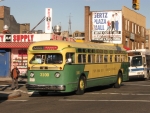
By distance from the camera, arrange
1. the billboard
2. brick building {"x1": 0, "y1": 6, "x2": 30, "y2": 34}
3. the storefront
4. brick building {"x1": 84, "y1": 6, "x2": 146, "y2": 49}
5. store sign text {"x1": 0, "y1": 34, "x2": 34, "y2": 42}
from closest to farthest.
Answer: the storefront, store sign text {"x1": 0, "y1": 34, "x2": 34, "y2": 42}, brick building {"x1": 0, "y1": 6, "x2": 30, "y2": 34}, the billboard, brick building {"x1": 84, "y1": 6, "x2": 146, "y2": 49}

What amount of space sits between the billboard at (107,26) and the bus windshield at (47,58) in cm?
3687

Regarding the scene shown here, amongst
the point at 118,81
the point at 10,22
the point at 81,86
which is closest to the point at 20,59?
the point at 118,81

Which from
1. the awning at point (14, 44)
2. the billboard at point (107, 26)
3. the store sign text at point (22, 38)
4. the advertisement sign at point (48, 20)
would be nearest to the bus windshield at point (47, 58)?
the awning at point (14, 44)

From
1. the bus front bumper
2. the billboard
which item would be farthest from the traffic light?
the billboard

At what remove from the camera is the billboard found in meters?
55.0

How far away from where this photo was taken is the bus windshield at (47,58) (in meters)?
18.2

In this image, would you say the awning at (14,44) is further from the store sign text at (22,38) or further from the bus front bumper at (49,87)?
the bus front bumper at (49,87)

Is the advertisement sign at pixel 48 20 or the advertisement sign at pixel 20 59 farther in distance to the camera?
the advertisement sign at pixel 48 20

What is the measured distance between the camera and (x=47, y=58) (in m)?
A: 18.4

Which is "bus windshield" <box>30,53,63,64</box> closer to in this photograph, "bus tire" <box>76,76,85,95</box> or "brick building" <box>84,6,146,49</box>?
"bus tire" <box>76,76,85,95</box>

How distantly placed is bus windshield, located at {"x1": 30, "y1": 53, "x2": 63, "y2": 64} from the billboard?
121 feet

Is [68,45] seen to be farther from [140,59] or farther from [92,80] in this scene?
[140,59]

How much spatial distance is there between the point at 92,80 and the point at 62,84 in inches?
131

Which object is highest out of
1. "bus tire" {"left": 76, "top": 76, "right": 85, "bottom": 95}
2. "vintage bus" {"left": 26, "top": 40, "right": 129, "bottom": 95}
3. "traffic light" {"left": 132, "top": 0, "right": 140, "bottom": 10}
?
"traffic light" {"left": 132, "top": 0, "right": 140, "bottom": 10}
